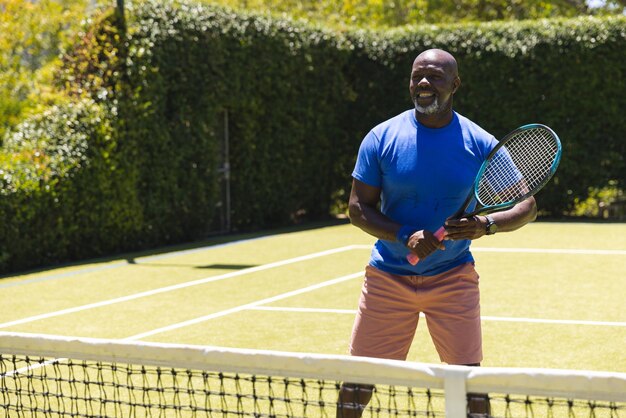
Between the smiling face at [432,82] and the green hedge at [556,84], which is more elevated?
the smiling face at [432,82]

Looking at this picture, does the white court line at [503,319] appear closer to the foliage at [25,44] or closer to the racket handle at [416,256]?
the racket handle at [416,256]

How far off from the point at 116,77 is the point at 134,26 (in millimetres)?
799

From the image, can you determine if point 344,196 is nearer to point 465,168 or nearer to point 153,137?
point 153,137

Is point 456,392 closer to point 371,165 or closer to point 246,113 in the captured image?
point 371,165

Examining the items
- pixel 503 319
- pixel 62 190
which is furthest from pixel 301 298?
pixel 62 190

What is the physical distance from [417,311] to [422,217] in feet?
1.56

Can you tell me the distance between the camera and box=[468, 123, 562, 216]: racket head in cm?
461

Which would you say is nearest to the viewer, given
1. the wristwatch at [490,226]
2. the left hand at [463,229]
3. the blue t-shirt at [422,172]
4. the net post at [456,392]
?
the net post at [456,392]

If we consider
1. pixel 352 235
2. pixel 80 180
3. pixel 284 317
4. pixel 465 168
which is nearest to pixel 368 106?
pixel 352 235

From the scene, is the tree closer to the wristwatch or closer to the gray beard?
the gray beard

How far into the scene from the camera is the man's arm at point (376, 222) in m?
4.45

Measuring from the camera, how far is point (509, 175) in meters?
4.69

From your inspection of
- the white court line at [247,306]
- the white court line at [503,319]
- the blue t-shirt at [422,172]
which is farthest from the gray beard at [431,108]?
the white court line at [247,306]

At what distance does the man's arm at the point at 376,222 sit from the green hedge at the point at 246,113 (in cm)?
860
